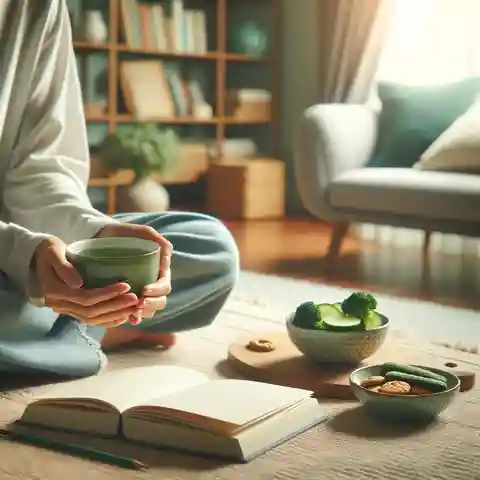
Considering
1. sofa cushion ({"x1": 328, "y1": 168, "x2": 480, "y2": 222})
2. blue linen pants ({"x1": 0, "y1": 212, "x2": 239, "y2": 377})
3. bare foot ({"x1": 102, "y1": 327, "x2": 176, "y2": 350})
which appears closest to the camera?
blue linen pants ({"x1": 0, "y1": 212, "x2": 239, "y2": 377})

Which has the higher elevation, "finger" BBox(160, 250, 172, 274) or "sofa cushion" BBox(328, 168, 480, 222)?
"finger" BBox(160, 250, 172, 274)

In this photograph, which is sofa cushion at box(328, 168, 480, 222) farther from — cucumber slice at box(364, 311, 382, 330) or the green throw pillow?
cucumber slice at box(364, 311, 382, 330)

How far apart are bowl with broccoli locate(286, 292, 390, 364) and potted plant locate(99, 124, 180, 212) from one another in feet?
8.23

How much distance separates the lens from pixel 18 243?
142cm

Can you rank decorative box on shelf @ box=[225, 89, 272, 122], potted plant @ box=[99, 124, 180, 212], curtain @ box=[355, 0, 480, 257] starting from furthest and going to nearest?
decorative box on shelf @ box=[225, 89, 272, 122]
potted plant @ box=[99, 124, 180, 212]
curtain @ box=[355, 0, 480, 257]

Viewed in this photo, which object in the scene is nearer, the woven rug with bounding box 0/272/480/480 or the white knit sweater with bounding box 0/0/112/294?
the woven rug with bounding box 0/272/480/480

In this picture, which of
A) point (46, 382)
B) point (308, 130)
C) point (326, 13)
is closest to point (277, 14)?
point (326, 13)

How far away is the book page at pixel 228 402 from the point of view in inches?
48.8

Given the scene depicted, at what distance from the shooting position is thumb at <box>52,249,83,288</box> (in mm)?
1266

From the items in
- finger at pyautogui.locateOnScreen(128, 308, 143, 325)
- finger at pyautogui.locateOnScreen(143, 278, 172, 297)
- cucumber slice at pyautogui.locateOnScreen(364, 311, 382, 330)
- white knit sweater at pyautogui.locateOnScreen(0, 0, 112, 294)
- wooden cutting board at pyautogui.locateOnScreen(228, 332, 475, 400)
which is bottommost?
wooden cutting board at pyautogui.locateOnScreen(228, 332, 475, 400)

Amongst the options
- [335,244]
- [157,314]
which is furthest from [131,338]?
[335,244]

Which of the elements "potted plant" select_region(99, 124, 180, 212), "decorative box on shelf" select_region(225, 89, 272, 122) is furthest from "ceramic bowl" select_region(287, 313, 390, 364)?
"decorative box on shelf" select_region(225, 89, 272, 122)

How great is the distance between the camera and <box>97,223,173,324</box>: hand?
1.28m

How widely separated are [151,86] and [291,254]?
142 centimetres
